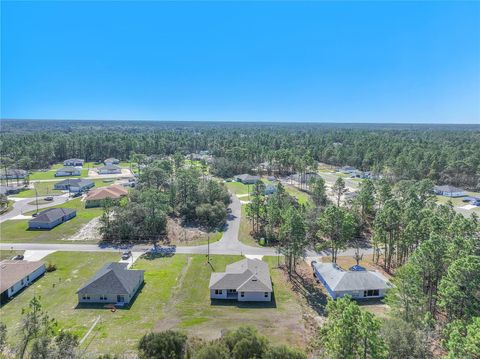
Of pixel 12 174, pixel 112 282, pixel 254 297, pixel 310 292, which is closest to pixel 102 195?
pixel 112 282

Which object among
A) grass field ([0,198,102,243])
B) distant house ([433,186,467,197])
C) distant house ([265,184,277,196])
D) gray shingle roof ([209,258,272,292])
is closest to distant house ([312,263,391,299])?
gray shingle roof ([209,258,272,292])

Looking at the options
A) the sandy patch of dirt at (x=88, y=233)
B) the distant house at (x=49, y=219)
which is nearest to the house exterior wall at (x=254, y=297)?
the sandy patch of dirt at (x=88, y=233)

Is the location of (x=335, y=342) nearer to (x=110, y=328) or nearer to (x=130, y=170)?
(x=110, y=328)

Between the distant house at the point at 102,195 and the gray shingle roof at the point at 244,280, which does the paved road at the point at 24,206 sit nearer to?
the distant house at the point at 102,195

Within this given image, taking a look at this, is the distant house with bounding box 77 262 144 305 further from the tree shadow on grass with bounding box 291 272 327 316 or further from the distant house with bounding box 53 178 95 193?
the distant house with bounding box 53 178 95 193

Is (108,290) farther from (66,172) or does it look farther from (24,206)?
(66,172)

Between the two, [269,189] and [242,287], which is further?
[269,189]
